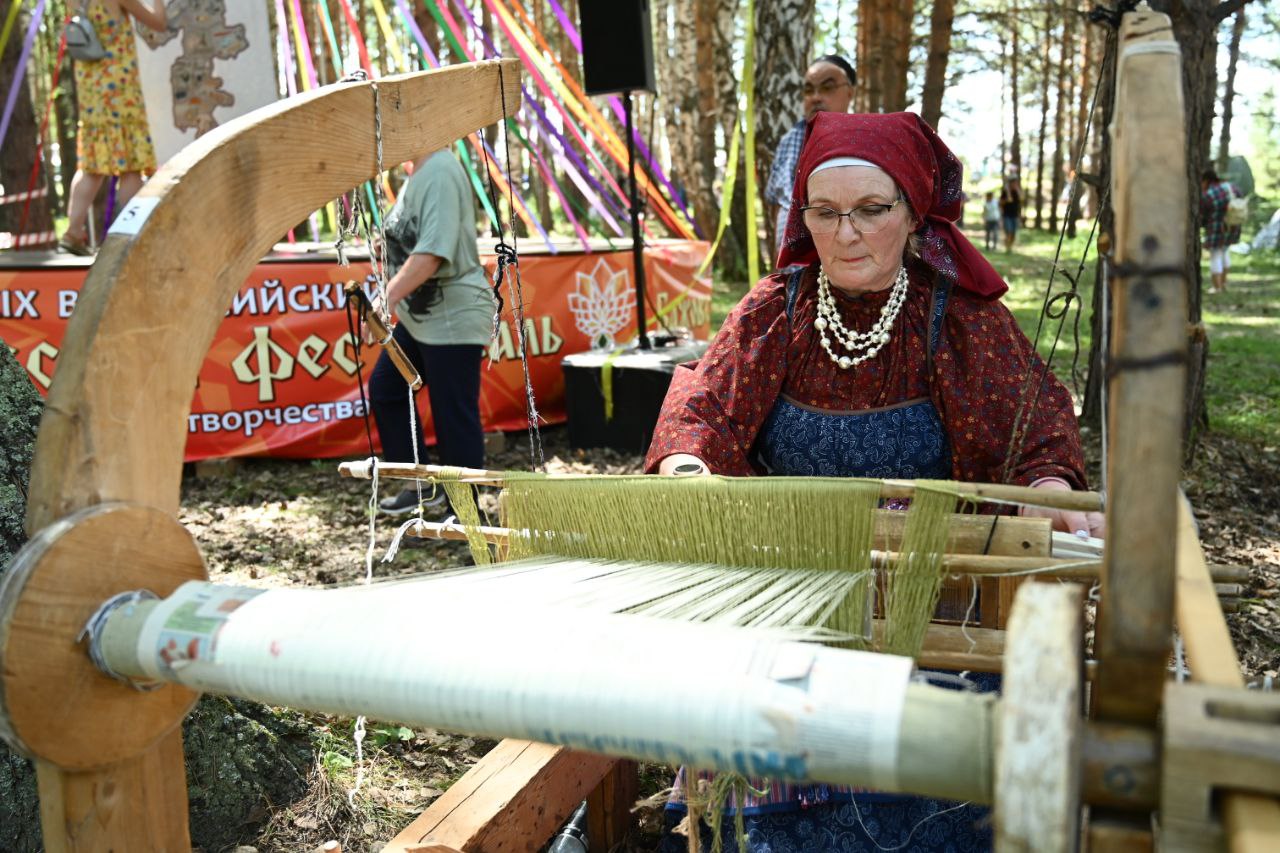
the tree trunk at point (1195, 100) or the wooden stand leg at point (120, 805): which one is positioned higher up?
the tree trunk at point (1195, 100)

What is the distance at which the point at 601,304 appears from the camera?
6547mm

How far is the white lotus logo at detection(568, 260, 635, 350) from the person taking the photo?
6414 mm

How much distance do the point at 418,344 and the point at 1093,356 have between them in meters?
2.91

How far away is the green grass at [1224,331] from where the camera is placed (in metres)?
5.54

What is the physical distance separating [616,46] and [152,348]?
16.2ft

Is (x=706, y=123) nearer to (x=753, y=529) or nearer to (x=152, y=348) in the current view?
(x=753, y=529)

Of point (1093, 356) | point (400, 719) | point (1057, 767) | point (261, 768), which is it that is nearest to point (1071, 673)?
point (1057, 767)

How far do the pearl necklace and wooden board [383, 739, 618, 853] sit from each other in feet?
2.94

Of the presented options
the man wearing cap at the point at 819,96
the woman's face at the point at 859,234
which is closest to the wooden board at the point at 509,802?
the woman's face at the point at 859,234

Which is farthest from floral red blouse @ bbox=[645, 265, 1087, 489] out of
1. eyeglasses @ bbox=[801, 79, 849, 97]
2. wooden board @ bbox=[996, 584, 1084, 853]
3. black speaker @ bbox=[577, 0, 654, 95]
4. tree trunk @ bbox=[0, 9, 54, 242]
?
tree trunk @ bbox=[0, 9, 54, 242]

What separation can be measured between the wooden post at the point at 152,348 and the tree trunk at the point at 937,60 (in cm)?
1218

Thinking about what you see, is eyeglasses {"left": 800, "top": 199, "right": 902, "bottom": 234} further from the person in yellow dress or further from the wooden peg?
the person in yellow dress

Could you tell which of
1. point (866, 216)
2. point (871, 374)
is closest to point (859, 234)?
point (866, 216)

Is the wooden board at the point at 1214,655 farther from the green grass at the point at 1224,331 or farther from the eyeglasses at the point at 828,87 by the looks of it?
the eyeglasses at the point at 828,87
